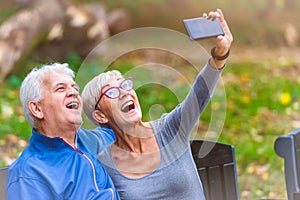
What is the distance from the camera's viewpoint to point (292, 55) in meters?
8.96

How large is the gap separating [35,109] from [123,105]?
1.03 ft

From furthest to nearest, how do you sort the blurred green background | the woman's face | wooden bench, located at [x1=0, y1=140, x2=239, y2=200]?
the blurred green background → wooden bench, located at [x1=0, y1=140, x2=239, y2=200] → the woman's face

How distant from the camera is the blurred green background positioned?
238 inches

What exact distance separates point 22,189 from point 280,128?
14.5ft

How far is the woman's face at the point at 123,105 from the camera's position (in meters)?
2.89

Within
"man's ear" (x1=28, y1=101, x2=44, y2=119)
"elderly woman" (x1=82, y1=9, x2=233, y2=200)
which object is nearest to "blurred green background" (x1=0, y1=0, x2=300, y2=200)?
"elderly woman" (x1=82, y1=9, x2=233, y2=200)

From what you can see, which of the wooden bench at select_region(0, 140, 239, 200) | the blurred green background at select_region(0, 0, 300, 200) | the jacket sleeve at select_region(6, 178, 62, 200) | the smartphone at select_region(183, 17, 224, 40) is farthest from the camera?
the blurred green background at select_region(0, 0, 300, 200)

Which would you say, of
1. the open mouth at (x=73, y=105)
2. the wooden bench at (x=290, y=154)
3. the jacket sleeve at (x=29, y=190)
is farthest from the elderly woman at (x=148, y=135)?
the wooden bench at (x=290, y=154)

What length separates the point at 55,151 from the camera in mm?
2785

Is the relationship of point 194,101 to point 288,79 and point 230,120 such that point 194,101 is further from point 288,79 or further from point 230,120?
point 288,79

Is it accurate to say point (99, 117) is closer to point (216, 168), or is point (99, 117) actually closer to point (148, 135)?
point (148, 135)

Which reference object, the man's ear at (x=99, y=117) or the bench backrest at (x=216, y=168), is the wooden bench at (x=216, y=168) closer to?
the bench backrest at (x=216, y=168)

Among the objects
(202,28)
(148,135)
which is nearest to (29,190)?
(148,135)

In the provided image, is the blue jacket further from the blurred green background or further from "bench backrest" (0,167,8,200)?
the blurred green background
